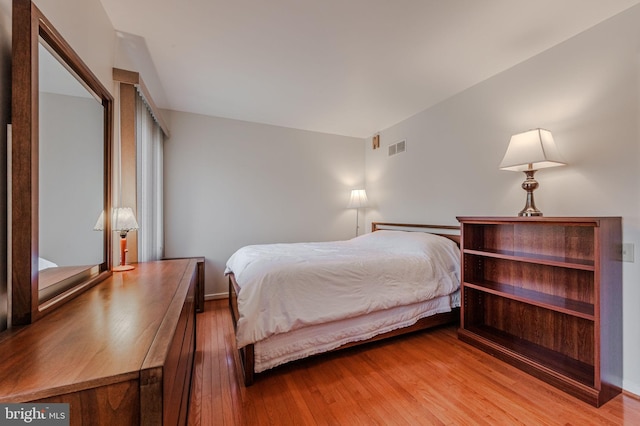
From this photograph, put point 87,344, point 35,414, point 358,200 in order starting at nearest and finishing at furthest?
1. point 35,414
2. point 87,344
3. point 358,200

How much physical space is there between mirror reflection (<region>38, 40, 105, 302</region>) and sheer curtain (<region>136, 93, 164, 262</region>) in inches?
32.6

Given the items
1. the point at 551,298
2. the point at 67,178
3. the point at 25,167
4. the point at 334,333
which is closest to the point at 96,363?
the point at 25,167

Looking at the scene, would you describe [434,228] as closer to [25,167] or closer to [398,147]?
[398,147]

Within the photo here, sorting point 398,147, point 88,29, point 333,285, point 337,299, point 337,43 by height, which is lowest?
point 337,299

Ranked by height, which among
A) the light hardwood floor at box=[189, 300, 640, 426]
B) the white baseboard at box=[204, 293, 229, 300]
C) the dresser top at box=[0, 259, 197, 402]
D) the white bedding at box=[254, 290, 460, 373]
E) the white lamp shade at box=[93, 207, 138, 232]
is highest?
the white lamp shade at box=[93, 207, 138, 232]

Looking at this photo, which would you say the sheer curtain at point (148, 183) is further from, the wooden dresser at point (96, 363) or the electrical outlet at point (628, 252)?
the electrical outlet at point (628, 252)

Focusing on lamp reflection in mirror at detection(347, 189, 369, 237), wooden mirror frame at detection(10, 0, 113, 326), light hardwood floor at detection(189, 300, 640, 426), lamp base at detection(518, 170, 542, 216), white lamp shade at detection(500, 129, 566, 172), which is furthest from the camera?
lamp reflection in mirror at detection(347, 189, 369, 237)

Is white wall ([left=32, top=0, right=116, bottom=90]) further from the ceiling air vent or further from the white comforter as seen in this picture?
the ceiling air vent

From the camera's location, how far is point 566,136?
2061mm

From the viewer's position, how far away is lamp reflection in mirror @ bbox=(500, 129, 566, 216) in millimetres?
1904

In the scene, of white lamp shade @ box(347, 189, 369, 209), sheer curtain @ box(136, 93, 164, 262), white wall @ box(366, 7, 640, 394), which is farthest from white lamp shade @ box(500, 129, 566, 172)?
sheer curtain @ box(136, 93, 164, 262)

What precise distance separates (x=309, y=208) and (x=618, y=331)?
11.3ft

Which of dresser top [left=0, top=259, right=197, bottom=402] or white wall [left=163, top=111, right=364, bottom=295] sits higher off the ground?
white wall [left=163, top=111, right=364, bottom=295]

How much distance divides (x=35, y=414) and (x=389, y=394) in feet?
5.68
